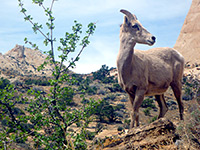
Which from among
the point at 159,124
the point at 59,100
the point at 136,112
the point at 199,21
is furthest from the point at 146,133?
the point at 199,21

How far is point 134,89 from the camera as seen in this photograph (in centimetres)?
559

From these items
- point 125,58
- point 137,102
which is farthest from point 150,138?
point 125,58

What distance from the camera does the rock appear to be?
163 inches

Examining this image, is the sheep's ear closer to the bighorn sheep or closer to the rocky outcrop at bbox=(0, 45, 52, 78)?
the bighorn sheep

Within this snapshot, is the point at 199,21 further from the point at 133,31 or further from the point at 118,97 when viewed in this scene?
the point at 133,31

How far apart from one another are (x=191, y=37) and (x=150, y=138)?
47.9m

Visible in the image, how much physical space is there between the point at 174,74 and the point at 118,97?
62.8 feet

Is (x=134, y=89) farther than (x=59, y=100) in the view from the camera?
Yes

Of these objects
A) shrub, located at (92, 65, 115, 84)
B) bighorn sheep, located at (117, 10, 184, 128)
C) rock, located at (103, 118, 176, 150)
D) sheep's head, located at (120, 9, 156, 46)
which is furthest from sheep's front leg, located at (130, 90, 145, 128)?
shrub, located at (92, 65, 115, 84)

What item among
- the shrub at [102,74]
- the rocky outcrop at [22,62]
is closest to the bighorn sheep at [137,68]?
the shrub at [102,74]

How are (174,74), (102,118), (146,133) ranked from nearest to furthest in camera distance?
(146,133)
(174,74)
(102,118)

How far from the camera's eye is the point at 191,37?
47.7 metres

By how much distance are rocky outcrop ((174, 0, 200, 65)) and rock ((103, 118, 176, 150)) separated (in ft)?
136

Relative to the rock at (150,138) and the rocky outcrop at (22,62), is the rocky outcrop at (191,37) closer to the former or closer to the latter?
the rock at (150,138)
